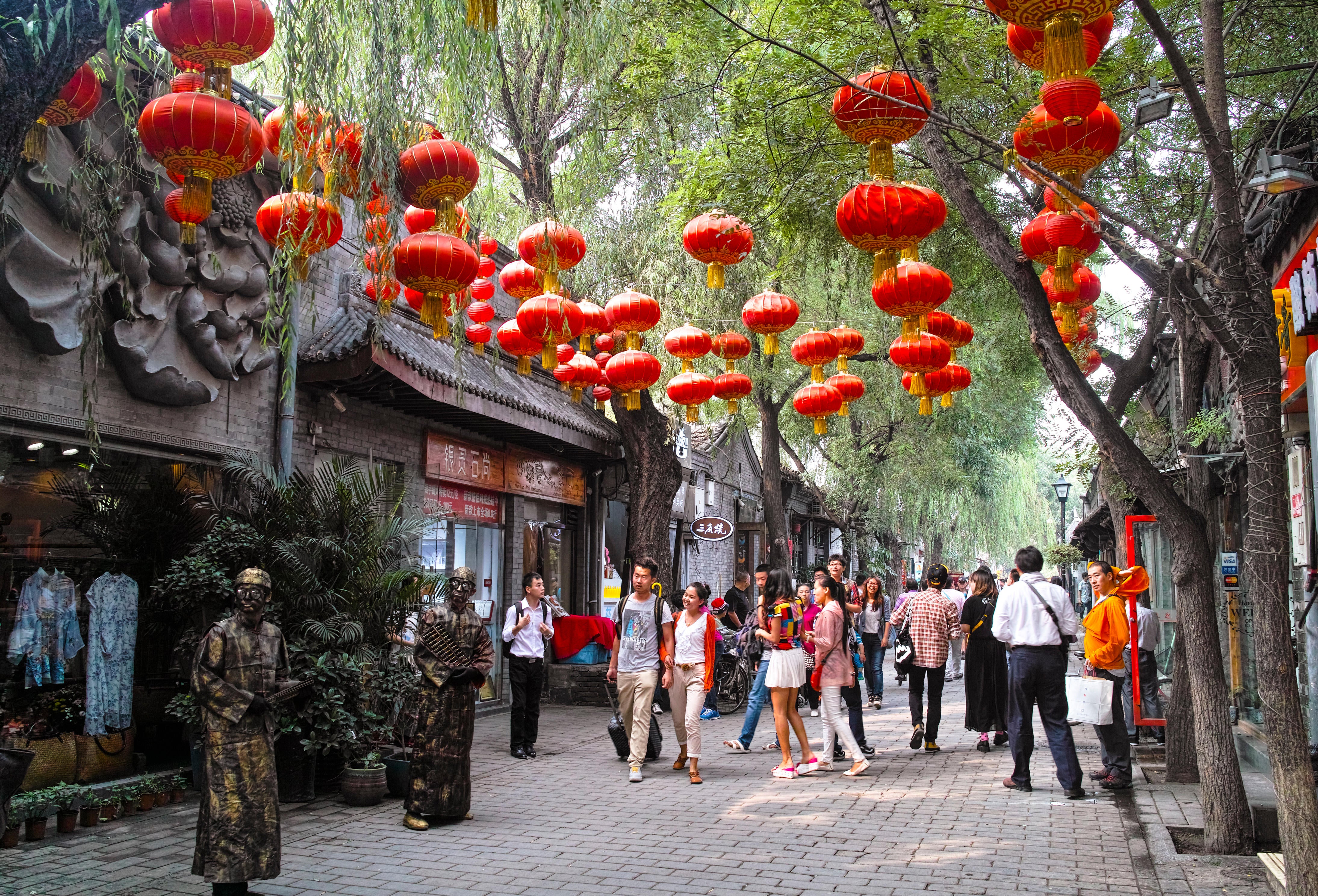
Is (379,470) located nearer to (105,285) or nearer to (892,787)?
(105,285)

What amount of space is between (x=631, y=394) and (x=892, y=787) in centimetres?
571

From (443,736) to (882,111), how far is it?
5195mm

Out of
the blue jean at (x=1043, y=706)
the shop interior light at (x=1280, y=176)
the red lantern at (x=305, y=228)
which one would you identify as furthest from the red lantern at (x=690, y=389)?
the shop interior light at (x=1280, y=176)

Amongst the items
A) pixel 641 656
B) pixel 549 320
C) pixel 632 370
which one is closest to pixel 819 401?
pixel 632 370

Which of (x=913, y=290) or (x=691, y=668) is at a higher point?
(x=913, y=290)

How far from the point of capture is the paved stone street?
5824mm

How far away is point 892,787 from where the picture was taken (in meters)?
8.75

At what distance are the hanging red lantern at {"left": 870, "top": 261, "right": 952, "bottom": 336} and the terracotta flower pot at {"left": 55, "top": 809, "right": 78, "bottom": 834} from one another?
22.3 ft

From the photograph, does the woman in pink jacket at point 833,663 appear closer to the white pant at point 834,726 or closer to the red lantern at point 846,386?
the white pant at point 834,726

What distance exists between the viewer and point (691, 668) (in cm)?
950

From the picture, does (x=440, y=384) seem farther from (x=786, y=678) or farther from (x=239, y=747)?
(x=239, y=747)

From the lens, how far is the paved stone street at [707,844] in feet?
19.1

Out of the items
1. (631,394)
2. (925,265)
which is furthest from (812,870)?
(631,394)

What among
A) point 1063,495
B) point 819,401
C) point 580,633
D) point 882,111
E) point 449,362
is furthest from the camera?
point 1063,495
